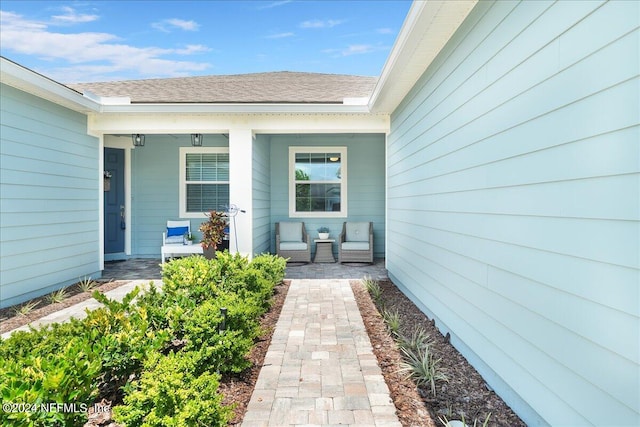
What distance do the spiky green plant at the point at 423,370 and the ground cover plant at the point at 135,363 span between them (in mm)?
1236

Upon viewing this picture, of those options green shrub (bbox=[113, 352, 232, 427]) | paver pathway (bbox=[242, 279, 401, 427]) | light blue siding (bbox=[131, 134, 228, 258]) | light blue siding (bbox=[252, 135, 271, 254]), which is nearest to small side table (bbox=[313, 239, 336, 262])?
light blue siding (bbox=[252, 135, 271, 254])

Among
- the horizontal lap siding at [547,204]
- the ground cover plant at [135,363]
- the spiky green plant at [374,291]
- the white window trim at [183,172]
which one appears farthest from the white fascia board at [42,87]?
the spiky green plant at [374,291]

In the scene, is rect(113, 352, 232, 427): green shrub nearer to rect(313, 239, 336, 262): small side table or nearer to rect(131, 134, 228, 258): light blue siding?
rect(313, 239, 336, 262): small side table

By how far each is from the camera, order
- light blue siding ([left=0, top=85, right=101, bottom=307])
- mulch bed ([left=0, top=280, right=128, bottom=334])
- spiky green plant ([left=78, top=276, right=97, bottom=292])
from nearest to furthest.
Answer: mulch bed ([left=0, top=280, right=128, bottom=334]) → light blue siding ([left=0, top=85, right=101, bottom=307]) → spiky green plant ([left=78, top=276, right=97, bottom=292])

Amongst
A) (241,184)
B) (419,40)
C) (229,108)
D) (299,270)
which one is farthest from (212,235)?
(419,40)

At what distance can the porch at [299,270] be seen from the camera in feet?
22.6

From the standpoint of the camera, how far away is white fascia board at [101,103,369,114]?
6.01 m

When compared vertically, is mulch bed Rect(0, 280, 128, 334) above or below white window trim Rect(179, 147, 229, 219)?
below

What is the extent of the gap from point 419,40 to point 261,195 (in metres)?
4.81

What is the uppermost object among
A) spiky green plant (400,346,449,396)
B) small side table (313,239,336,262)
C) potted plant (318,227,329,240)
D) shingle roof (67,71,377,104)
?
shingle roof (67,71,377,104)

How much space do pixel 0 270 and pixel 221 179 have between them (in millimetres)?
4806

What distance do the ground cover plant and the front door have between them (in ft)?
18.8

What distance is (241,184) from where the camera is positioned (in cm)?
650

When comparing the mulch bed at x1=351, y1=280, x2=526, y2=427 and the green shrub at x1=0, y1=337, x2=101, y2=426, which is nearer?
the green shrub at x1=0, y1=337, x2=101, y2=426
